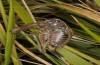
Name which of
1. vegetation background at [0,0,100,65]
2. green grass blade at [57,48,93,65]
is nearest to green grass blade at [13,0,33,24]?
vegetation background at [0,0,100,65]

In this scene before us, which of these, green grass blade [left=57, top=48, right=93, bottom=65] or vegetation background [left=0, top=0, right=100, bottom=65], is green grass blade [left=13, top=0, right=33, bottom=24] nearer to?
vegetation background [left=0, top=0, right=100, bottom=65]

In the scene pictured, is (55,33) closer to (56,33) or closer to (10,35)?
(56,33)

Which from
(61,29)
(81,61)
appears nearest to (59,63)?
(81,61)

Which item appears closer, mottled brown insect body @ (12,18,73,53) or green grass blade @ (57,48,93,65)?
mottled brown insect body @ (12,18,73,53)

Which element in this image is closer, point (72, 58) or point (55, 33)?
point (55, 33)

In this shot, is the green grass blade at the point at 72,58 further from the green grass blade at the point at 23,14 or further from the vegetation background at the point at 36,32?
the green grass blade at the point at 23,14

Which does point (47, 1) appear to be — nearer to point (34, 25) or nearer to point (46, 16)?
point (46, 16)

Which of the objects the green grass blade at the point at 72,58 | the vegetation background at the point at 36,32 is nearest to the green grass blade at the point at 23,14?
the vegetation background at the point at 36,32

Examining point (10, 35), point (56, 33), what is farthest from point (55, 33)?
point (10, 35)
